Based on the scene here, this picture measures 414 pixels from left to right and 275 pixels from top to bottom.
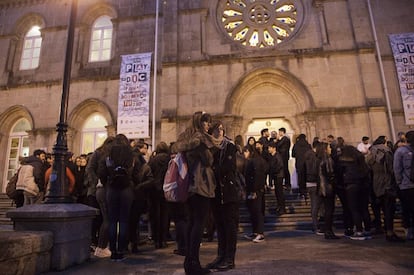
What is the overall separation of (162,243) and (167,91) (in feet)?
27.4

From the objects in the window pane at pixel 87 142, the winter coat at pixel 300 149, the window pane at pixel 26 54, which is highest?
the window pane at pixel 26 54

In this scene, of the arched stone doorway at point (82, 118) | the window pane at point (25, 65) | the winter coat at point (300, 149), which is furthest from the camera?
the window pane at point (25, 65)

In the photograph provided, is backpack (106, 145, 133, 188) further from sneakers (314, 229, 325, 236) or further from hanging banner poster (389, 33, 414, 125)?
hanging banner poster (389, 33, 414, 125)

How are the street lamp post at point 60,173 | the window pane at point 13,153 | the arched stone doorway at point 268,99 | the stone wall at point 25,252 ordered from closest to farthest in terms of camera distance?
the stone wall at point 25,252
the street lamp post at point 60,173
the arched stone doorway at point 268,99
the window pane at point 13,153

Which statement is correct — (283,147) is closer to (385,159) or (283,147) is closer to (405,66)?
(385,159)

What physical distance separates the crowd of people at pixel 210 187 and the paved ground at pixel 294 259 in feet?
0.87

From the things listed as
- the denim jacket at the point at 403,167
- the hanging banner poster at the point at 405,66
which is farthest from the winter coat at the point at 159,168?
the hanging banner poster at the point at 405,66

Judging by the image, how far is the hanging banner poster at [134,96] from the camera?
11953 mm

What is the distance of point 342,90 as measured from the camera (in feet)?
37.6

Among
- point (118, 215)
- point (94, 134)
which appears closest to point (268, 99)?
point (94, 134)

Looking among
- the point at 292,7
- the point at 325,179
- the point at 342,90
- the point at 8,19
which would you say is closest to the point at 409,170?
the point at 325,179

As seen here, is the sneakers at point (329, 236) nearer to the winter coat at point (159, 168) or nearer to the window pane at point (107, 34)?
the winter coat at point (159, 168)

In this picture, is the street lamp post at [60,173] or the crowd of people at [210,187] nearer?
the crowd of people at [210,187]

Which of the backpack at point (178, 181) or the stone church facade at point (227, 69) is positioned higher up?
the stone church facade at point (227, 69)
